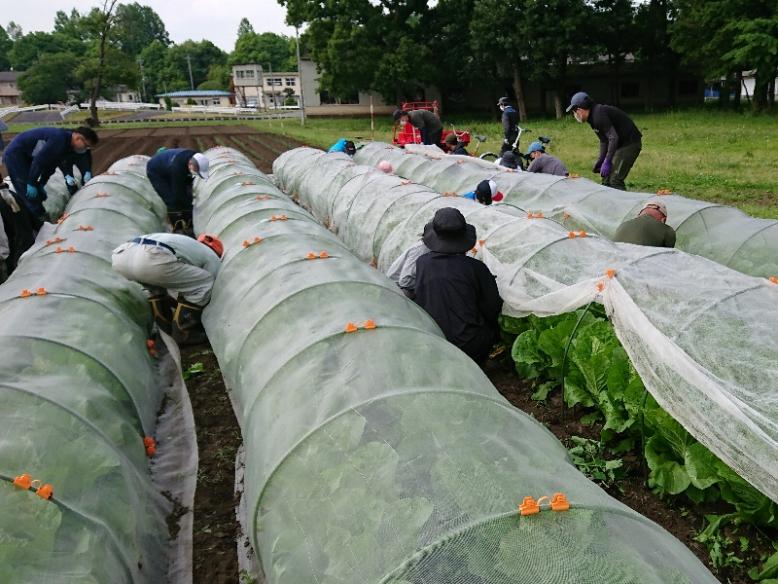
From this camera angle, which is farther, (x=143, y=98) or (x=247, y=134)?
(x=143, y=98)

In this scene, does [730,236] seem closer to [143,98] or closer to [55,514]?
[55,514]

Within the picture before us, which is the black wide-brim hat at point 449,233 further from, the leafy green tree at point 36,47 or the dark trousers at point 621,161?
the leafy green tree at point 36,47

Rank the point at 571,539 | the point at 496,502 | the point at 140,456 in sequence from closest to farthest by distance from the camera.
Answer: the point at 571,539, the point at 496,502, the point at 140,456

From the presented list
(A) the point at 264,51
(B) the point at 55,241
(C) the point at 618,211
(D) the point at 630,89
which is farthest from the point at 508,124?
(A) the point at 264,51

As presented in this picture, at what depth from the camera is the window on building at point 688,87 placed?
44.5 metres

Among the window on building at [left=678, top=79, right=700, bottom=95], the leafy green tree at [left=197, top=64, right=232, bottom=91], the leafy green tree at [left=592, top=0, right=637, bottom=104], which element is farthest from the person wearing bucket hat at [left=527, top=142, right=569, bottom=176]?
the leafy green tree at [left=197, top=64, right=232, bottom=91]

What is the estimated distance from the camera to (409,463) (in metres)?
3.06

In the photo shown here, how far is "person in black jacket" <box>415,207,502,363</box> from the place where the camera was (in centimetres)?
584

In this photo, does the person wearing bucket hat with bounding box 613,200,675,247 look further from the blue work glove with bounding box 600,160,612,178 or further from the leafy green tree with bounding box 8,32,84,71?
the leafy green tree with bounding box 8,32,84,71

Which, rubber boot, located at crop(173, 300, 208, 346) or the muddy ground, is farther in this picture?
rubber boot, located at crop(173, 300, 208, 346)

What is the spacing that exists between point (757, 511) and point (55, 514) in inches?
174

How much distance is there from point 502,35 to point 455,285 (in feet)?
113

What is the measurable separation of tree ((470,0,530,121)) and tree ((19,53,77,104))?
7145 cm

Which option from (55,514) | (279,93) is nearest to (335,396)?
(55,514)
